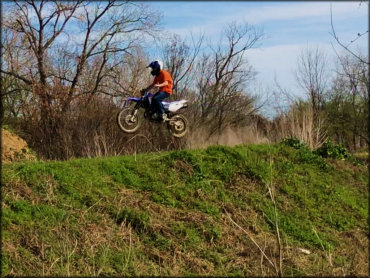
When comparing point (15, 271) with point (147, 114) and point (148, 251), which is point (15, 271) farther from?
point (147, 114)

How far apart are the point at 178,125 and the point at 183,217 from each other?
5.21 m

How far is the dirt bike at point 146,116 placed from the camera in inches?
472

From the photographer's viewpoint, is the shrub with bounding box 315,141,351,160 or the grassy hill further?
the shrub with bounding box 315,141,351,160

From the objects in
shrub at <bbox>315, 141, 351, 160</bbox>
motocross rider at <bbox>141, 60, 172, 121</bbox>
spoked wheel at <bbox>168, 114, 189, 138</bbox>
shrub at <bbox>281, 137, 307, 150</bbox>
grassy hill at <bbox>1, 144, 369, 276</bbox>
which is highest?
motocross rider at <bbox>141, 60, 172, 121</bbox>

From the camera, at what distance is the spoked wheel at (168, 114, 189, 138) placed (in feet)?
41.7

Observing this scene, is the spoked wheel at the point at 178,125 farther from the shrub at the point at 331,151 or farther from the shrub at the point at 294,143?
the shrub at the point at 331,151

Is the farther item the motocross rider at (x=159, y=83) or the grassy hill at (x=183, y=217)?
the motocross rider at (x=159, y=83)

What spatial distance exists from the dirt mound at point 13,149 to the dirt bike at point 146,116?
3.03m

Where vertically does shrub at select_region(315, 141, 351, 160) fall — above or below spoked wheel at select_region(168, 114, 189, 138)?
below

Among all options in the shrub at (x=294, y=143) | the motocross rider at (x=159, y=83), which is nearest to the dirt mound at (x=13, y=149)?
the motocross rider at (x=159, y=83)

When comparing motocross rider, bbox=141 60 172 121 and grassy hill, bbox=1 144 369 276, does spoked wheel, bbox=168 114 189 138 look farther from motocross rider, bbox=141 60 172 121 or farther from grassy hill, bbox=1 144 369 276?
grassy hill, bbox=1 144 369 276

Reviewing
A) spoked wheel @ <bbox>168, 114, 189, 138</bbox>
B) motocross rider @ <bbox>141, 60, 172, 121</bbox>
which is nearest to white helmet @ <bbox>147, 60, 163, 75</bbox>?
motocross rider @ <bbox>141, 60, 172, 121</bbox>

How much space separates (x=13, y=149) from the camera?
12992 mm

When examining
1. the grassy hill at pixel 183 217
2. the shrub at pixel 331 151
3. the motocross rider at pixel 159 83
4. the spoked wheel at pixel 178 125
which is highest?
the motocross rider at pixel 159 83
